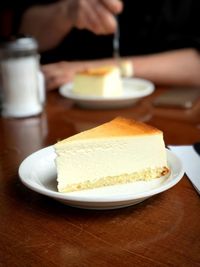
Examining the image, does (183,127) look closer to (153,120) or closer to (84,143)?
(153,120)

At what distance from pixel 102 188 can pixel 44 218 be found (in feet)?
0.34

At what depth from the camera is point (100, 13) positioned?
4.40 feet

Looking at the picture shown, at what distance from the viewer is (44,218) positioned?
0.57m

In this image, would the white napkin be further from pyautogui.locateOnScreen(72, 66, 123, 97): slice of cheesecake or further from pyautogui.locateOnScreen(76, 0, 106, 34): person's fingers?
pyautogui.locateOnScreen(76, 0, 106, 34): person's fingers

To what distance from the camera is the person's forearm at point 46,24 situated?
6.03 feet

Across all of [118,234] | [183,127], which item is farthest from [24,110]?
[118,234]

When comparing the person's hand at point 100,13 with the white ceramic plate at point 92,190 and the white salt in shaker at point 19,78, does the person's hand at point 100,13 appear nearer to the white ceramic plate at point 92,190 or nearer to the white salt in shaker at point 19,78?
the white salt in shaker at point 19,78

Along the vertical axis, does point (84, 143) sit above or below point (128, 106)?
above

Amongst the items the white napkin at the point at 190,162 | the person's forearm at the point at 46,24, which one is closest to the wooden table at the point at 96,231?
the white napkin at the point at 190,162

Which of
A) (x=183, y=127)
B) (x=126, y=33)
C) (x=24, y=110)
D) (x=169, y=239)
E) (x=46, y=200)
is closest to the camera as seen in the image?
(x=169, y=239)

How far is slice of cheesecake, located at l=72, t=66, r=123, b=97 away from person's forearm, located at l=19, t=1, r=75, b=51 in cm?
69

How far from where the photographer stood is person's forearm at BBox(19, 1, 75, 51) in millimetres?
1839

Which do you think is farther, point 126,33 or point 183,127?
point 126,33

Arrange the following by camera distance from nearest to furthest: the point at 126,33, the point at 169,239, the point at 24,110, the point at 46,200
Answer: the point at 169,239, the point at 46,200, the point at 24,110, the point at 126,33
